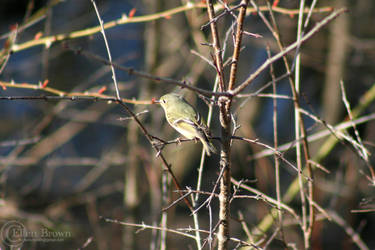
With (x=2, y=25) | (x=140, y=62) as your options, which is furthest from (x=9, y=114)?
(x=140, y=62)

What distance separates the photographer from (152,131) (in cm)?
378

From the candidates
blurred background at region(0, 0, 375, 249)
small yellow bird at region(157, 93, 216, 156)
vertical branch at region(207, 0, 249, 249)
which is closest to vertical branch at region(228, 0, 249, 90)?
vertical branch at region(207, 0, 249, 249)

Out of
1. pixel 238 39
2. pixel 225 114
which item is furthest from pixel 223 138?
pixel 238 39

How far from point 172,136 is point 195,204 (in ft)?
8.54

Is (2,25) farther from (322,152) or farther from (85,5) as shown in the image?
(322,152)

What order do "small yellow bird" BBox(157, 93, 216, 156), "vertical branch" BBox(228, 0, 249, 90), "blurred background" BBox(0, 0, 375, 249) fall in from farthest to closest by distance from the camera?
"blurred background" BBox(0, 0, 375, 249) < "small yellow bird" BBox(157, 93, 216, 156) < "vertical branch" BBox(228, 0, 249, 90)

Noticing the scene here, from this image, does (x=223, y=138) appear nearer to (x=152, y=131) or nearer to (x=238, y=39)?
(x=238, y=39)

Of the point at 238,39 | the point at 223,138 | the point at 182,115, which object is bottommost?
the point at 223,138

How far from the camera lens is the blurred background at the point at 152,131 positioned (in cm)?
354

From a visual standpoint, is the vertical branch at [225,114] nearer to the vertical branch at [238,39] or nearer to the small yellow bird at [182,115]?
the vertical branch at [238,39]

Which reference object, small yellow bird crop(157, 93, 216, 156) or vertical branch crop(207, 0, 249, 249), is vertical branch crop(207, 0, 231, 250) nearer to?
vertical branch crop(207, 0, 249, 249)

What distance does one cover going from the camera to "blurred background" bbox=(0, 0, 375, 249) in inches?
139

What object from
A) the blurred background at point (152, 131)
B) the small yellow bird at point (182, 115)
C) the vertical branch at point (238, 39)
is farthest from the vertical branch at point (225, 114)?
the blurred background at point (152, 131)

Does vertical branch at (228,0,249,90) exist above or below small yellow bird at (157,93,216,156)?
above
